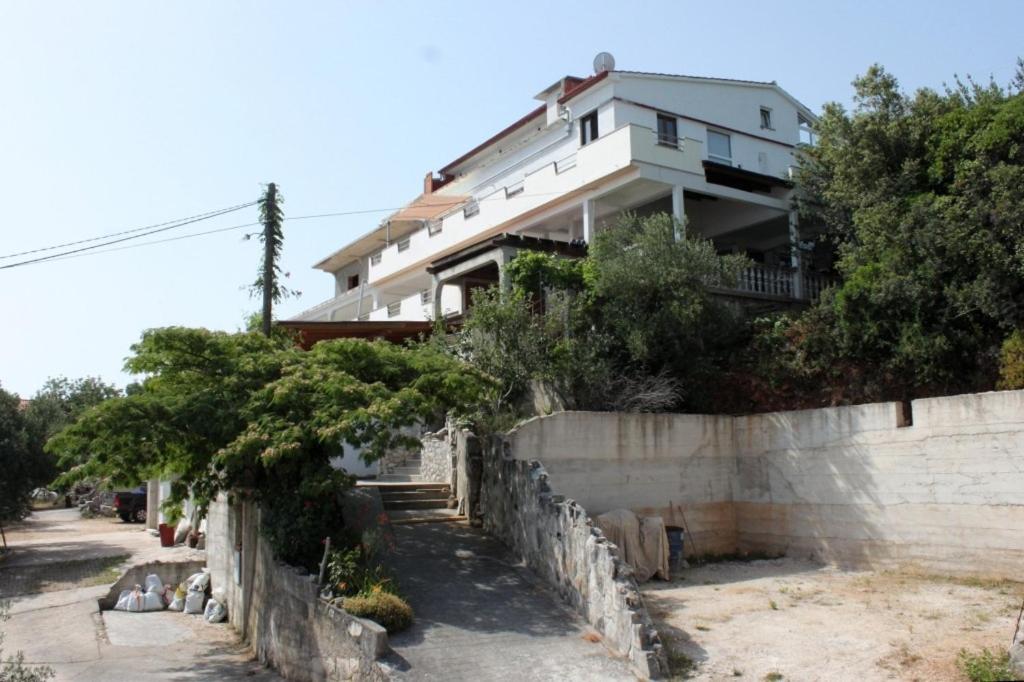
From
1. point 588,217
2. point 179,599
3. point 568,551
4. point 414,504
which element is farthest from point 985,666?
→ point 588,217

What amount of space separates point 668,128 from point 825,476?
12.2m

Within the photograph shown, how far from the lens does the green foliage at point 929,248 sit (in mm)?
13938

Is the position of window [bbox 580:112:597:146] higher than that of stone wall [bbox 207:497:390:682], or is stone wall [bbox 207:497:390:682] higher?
window [bbox 580:112:597:146]

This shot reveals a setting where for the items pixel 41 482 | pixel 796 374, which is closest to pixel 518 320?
pixel 796 374

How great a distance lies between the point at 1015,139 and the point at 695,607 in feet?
35.7

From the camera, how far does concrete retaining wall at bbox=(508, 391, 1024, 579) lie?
12.0 meters

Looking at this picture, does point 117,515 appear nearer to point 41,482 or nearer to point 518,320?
point 41,482

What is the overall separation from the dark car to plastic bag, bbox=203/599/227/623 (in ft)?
60.6

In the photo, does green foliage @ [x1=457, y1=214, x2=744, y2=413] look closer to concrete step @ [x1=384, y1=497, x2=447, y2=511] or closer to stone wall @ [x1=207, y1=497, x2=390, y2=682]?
concrete step @ [x1=384, y1=497, x2=447, y2=511]

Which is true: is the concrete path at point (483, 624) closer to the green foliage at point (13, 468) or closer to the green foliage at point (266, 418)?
the green foliage at point (266, 418)

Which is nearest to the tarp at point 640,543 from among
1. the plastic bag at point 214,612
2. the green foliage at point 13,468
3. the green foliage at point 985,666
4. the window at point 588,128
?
the green foliage at point 985,666

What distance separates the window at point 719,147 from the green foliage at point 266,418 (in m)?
13.6


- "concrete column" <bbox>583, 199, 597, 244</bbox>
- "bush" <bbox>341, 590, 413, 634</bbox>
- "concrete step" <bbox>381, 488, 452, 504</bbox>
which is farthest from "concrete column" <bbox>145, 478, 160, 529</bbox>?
"bush" <bbox>341, 590, 413, 634</bbox>

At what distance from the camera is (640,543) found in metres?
13.2
